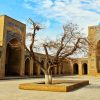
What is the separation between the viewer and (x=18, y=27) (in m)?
24.5

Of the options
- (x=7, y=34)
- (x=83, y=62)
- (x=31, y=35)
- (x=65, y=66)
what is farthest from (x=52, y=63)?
(x=65, y=66)

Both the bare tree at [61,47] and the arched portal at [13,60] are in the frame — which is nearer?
the bare tree at [61,47]

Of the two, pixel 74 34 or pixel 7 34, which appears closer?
pixel 74 34

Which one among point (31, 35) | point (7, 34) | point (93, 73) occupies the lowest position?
point (93, 73)

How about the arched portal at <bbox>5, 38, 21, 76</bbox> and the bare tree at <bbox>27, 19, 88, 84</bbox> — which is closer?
the bare tree at <bbox>27, 19, 88, 84</bbox>

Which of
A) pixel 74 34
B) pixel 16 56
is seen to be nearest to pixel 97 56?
pixel 16 56

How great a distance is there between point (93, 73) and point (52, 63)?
58.1 ft

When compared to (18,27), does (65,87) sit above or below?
below

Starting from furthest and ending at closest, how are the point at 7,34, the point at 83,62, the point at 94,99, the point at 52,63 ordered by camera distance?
the point at 83,62 → the point at 7,34 → the point at 52,63 → the point at 94,99

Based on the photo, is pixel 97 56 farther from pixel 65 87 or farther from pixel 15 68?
pixel 65 87

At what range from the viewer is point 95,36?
2745cm

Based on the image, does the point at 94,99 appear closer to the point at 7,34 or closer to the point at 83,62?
the point at 7,34

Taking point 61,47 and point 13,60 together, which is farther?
point 13,60

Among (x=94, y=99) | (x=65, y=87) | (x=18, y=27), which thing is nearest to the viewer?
Result: (x=94, y=99)
